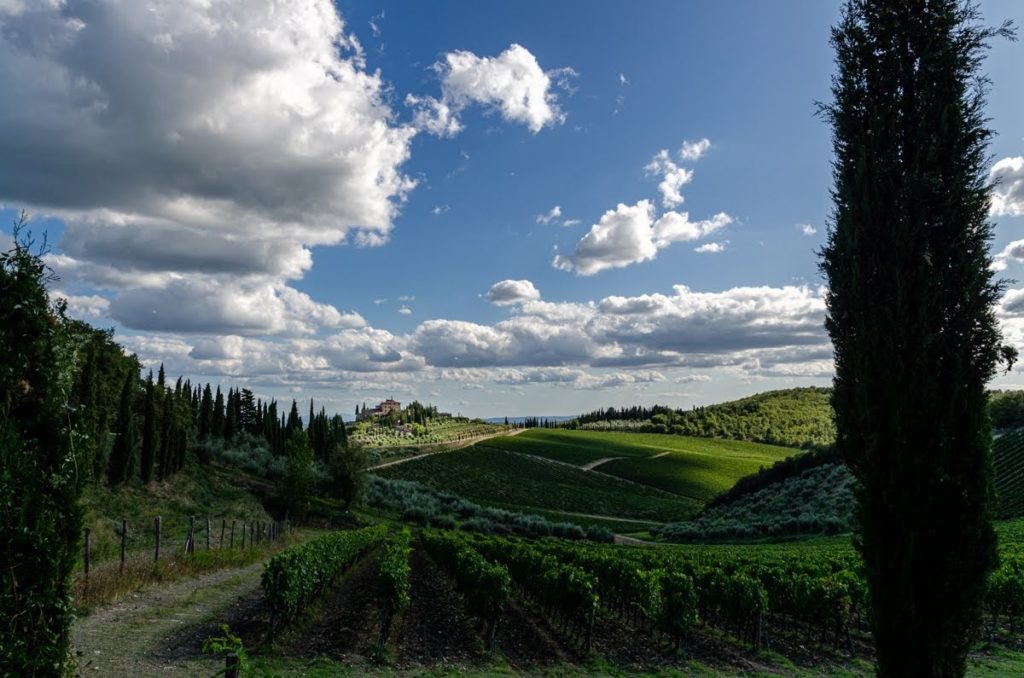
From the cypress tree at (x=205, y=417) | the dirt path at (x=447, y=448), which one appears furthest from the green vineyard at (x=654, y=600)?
the dirt path at (x=447, y=448)

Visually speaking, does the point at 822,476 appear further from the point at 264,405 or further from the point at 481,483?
the point at 264,405

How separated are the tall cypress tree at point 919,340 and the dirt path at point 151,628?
426 inches

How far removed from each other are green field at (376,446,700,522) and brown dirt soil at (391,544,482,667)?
50.4 metres

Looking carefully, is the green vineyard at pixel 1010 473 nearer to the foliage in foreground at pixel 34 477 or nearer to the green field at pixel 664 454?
the green field at pixel 664 454

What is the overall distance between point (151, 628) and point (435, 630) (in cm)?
693

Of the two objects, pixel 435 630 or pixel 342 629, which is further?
pixel 435 630

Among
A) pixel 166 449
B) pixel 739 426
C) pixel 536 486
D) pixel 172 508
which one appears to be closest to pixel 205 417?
pixel 166 449

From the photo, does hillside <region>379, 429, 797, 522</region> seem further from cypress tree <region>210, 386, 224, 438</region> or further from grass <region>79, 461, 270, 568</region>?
grass <region>79, 461, 270, 568</region>

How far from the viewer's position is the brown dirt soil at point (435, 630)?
13.7 m

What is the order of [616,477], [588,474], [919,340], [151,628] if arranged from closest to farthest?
[919,340]
[151,628]
[588,474]
[616,477]

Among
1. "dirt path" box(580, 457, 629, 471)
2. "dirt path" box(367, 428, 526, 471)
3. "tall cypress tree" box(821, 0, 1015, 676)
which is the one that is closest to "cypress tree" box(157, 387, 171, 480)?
"dirt path" box(367, 428, 526, 471)

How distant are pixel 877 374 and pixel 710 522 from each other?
58596mm

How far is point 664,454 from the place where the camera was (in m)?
117

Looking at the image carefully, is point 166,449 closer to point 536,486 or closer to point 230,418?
point 230,418
